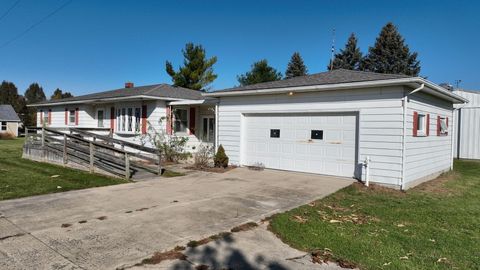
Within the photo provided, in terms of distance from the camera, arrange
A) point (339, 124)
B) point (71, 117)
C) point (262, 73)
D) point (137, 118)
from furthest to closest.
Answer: point (262, 73) < point (71, 117) < point (137, 118) < point (339, 124)

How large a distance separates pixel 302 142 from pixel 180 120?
7.48 metres

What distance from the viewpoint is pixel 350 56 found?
43188 millimetres

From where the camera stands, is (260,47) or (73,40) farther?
(260,47)

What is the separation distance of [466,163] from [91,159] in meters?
16.5

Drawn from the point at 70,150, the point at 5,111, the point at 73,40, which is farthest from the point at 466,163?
the point at 5,111

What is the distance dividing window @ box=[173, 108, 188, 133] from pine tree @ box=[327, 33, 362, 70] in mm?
31000

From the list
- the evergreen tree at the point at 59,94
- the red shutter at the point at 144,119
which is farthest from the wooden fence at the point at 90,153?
the evergreen tree at the point at 59,94

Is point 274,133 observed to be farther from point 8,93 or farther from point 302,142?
point 8,93

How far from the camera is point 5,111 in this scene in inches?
1583

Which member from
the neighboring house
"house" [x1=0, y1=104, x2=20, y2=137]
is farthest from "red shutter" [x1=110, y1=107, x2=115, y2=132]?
"house" [x1=0, y1=104, x2=20, y2=137]

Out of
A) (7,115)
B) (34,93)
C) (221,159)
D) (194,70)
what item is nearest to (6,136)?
(7,115)

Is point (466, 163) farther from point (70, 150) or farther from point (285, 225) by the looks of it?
point (70, 150)

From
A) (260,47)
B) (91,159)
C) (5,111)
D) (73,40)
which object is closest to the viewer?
(91,159)

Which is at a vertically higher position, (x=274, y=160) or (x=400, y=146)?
(x=400, y=146)
